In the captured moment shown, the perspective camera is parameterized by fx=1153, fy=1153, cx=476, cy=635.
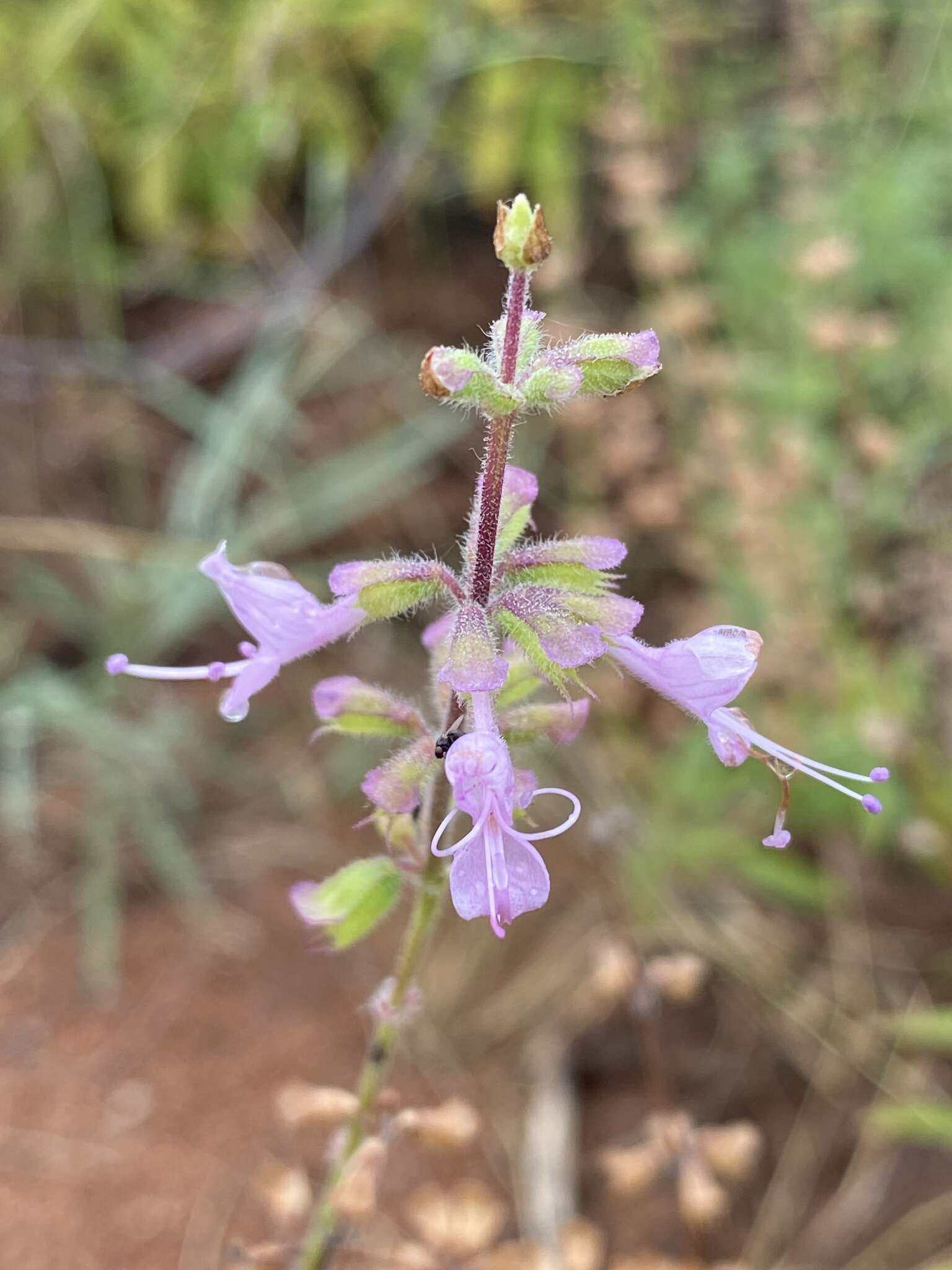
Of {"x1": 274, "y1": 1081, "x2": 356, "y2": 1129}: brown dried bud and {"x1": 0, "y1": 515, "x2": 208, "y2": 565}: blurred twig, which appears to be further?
{"x1": 0, "y1": 515, "x2": 208, "y2": 565}: blurred twig

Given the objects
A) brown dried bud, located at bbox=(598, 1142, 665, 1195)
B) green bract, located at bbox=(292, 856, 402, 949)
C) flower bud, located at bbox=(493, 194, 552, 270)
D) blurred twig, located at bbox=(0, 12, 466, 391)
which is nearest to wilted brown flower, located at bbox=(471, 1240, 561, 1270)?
brown dried bud, located at bbox=(598, 1142, 665, 1195)

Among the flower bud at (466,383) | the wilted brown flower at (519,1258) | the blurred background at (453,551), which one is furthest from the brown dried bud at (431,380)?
the wilted brown flower at (519,1258)

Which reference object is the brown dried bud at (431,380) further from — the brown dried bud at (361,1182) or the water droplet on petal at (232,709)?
the brown dried bud at (361,1182)

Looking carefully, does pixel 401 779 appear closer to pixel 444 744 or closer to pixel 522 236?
pixel 444 744

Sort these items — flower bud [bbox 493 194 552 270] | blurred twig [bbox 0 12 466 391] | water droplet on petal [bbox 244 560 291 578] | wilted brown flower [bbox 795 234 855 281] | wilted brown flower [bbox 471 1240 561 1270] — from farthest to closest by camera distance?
blurred twig [bbox 0 12 466 391] < wilted brown flower [bbox 795 234 855 281] < wilted brown flower [bbox 471 1240 561 1270] < water droplet on petal [bbox 244 560 291 578] < flower bud [bbox 493 194 552 270]

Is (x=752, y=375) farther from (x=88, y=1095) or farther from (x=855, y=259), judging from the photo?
(x=88, y=1095)

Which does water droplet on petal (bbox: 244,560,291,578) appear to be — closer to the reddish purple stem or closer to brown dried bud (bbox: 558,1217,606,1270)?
the reddish purple stem
